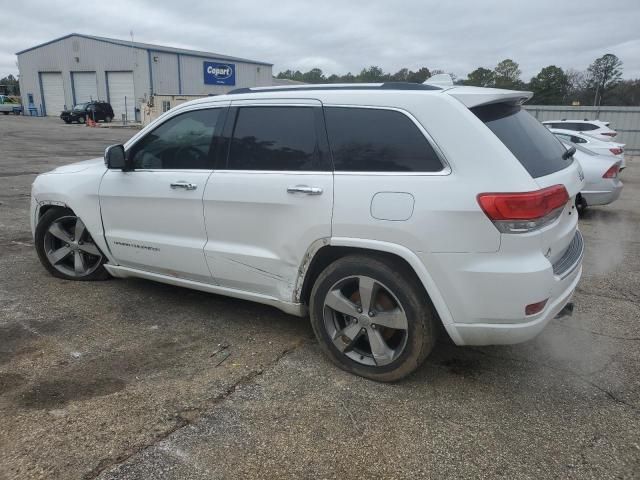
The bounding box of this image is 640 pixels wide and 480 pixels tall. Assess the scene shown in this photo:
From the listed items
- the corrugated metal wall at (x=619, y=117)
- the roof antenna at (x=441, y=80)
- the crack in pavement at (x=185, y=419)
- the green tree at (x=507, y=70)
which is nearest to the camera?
the crack in pavement at (x=185, y=419)

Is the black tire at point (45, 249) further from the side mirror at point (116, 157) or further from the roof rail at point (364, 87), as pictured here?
the roof rail at point (364, 87)

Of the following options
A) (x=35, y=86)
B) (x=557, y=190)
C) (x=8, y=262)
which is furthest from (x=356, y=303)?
(x=35, y=86)

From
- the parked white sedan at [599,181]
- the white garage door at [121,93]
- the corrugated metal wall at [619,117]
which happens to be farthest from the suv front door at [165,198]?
the white garage door at [121,93]

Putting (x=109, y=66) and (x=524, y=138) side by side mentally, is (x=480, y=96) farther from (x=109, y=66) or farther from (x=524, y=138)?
(x=109, y=66)

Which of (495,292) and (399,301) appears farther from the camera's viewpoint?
(399,301)

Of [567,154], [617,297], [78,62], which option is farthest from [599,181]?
[78,62]

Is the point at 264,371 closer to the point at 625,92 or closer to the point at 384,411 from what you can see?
the point at 384,411

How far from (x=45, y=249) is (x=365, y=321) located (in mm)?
3469

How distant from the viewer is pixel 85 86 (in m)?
48.0

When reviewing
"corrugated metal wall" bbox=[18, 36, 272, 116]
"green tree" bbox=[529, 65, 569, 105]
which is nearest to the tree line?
"green tree" bbox=[529, 65, 569, 105]

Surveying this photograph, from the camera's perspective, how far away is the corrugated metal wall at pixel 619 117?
23.5m

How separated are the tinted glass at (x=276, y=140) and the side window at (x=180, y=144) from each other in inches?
10.1

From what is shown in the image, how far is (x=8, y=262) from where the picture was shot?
5.54m

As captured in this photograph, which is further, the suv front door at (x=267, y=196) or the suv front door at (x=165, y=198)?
the suv front door at (x=165, y=198)
